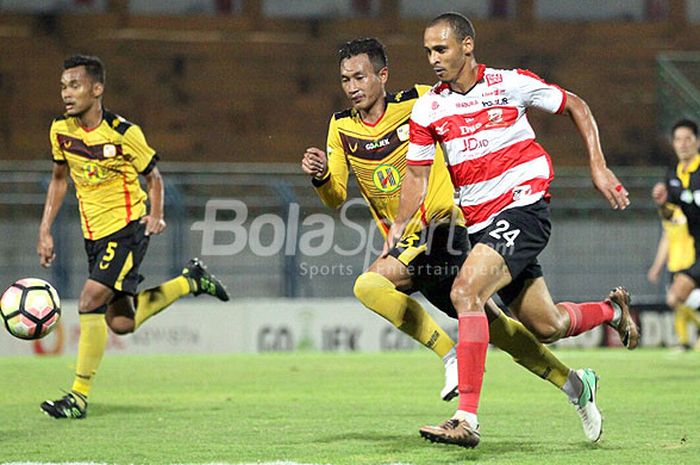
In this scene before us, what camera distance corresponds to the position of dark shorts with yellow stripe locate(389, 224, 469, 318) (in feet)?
24.8

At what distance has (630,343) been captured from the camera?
23.8 ft

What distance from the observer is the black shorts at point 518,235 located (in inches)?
248

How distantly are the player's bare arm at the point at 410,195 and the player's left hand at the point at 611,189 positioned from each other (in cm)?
99

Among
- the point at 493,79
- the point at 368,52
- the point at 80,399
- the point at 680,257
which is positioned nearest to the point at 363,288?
the point at 368,52

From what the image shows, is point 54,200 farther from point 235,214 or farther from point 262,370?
point 235,214

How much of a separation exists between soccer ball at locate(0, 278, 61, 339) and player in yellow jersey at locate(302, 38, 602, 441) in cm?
195

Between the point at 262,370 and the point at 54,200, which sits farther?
the point at 262,370

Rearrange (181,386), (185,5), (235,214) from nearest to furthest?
1. (181,386)
2. (235,214)
3. (185,5)

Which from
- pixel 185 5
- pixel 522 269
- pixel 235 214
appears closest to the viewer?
pixel 522 269

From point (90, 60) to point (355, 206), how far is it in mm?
10039

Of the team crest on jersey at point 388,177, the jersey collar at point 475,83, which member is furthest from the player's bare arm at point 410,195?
the team crest on jersey at point 388,177

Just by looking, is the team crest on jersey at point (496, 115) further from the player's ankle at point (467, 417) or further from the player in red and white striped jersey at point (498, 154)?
the player's ankle at point (467, 417)

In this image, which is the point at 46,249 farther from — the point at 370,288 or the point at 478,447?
the point at 478,447

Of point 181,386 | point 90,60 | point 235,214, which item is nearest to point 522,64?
point 235,214
